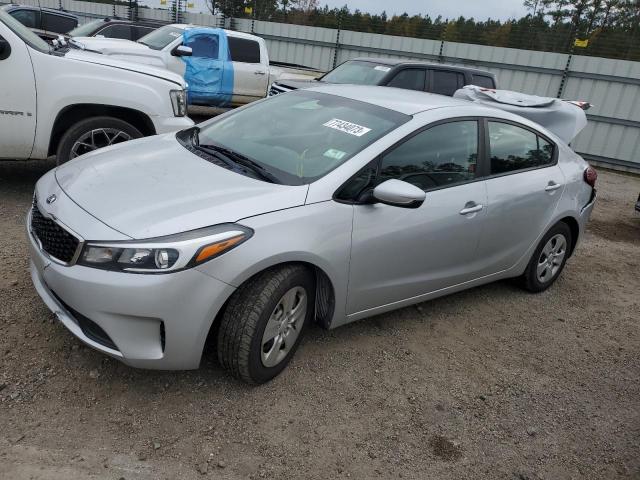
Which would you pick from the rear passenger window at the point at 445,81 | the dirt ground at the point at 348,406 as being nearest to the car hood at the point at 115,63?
the dirt ground at the point at 348,406

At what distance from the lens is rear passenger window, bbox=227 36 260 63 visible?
35.2 ft

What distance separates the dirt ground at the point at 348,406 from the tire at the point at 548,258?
0.56 metres

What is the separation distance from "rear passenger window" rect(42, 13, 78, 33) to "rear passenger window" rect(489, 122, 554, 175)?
1394cm

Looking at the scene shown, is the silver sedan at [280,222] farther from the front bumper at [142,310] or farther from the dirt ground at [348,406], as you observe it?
the dirt ground at [348,406]

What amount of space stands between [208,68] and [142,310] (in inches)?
348

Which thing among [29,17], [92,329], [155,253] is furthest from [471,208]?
[29,17]

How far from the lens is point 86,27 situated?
11883 millimetres

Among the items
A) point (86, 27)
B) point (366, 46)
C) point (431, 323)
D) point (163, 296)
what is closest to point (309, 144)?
point (163, 296)

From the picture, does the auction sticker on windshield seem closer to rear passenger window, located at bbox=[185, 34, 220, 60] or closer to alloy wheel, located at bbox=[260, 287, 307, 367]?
alloy wheel, located at bbox=[260, 287, 307, 367]

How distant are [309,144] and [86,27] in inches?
431

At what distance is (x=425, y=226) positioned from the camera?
3.26 metres

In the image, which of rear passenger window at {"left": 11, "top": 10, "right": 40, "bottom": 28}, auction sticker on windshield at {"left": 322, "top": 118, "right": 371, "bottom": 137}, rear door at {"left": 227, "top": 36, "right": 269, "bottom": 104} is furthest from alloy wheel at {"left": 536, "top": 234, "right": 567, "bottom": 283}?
rear passenger window at {"left": 11, "top": 10, "right": 40, "bottom": 28}

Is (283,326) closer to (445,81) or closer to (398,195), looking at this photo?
(398,195)

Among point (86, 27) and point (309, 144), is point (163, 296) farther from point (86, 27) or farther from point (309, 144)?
point (86, 27)
